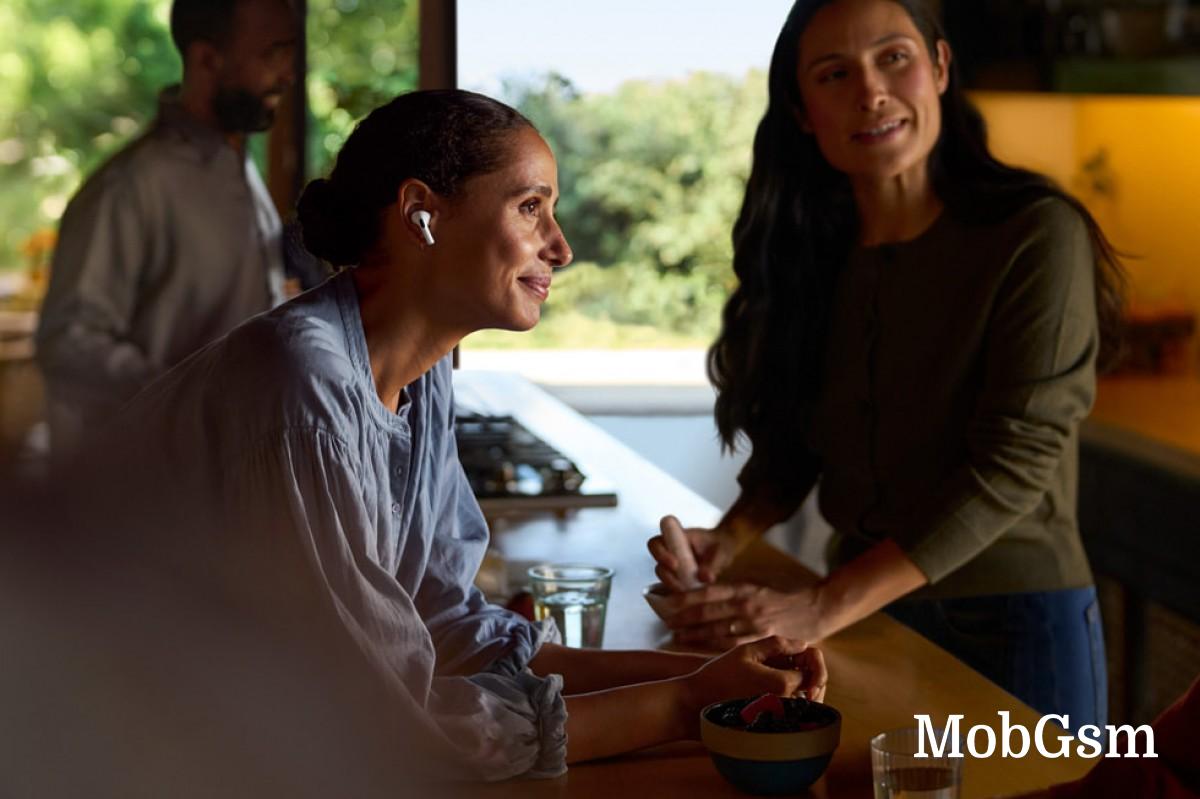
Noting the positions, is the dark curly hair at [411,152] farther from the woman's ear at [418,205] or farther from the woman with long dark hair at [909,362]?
the woman with long dark hair at [909,362]

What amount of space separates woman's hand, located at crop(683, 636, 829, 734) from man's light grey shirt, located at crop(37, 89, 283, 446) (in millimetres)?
1191

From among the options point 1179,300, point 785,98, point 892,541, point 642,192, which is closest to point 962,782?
point 892,541

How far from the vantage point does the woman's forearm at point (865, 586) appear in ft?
5.07

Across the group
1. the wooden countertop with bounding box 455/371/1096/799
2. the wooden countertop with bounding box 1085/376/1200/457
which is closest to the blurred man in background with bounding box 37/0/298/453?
the wooden countertop with bounding box 455/371/1096/799

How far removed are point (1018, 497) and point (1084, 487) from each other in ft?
5.43

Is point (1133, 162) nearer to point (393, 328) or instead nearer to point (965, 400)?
point (965, 400)

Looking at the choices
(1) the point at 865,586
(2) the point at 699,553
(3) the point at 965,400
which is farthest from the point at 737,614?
(3) the point at 965,400

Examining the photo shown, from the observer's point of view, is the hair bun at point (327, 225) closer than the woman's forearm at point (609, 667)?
→ Yes

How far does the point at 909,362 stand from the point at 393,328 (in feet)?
2.53

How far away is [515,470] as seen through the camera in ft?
7.86

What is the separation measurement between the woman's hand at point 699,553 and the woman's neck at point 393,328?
0.51m

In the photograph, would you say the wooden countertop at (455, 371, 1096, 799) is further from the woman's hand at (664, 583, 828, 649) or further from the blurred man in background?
the blurred man in background

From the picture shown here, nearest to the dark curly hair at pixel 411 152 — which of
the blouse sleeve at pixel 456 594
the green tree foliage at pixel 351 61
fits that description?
the blouse sleeve at pixel 456 594

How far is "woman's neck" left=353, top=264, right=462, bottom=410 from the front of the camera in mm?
1182
